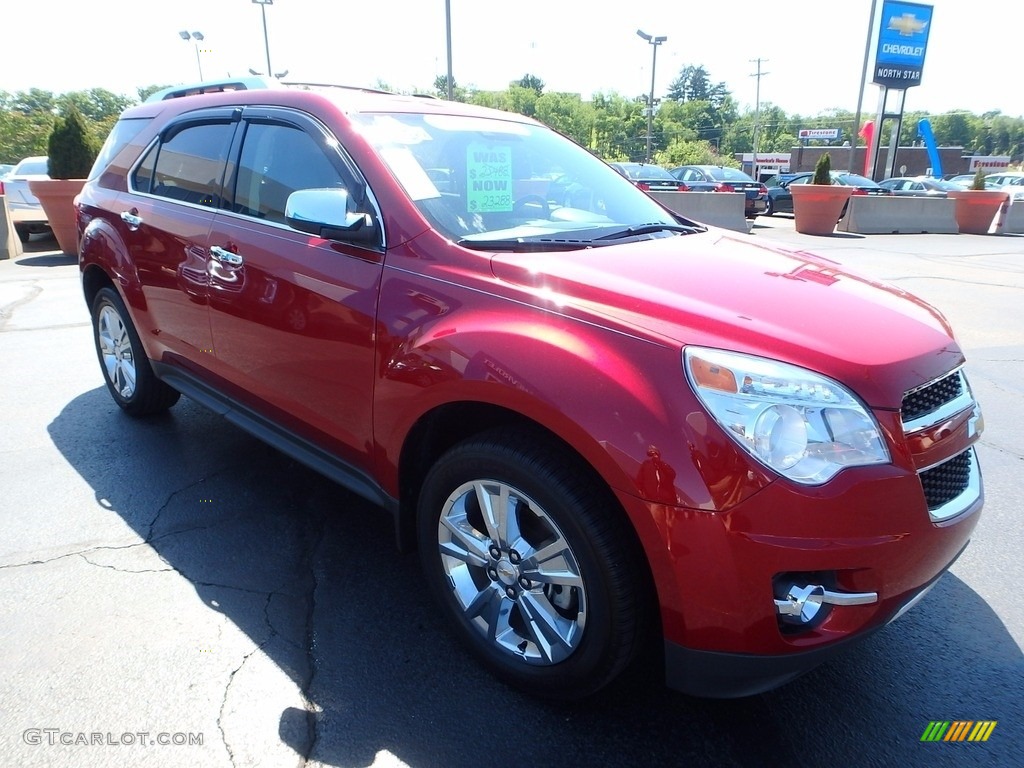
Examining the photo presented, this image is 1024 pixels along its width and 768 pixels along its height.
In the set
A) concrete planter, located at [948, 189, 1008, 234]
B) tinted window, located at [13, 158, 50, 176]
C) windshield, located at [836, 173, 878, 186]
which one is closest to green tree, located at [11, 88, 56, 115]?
tinted window, located at [13, 158, 50, 176]

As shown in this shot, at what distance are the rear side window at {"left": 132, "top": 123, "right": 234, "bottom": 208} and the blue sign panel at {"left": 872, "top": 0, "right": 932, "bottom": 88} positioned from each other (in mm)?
33445

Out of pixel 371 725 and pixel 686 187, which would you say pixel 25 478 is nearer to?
pixel 371 725

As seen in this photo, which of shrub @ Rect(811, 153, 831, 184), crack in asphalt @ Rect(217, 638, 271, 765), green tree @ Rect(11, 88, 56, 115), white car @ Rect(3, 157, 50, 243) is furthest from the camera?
green tree @ Rect(11, 88, 56, 115)

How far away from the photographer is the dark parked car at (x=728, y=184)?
19.5 meters

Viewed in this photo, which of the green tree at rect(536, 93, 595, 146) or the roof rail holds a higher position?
the green tree at rect(536, 93, 595, 146)

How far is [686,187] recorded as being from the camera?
20109 mm

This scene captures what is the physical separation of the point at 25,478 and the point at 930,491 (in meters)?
4.22

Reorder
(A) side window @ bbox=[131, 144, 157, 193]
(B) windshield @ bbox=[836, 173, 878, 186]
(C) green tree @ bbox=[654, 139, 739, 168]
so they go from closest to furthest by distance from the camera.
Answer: (A) side window @ bbox=[131, 144, 157, 193] < (B) windshield @ bbox=[836, 173, 878, 186] < (C) green tree @ bbox=[654, 139, 739, 168]

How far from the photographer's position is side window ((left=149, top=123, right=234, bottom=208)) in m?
3.52

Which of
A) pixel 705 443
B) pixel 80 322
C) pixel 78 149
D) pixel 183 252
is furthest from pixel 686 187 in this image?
pixel 705 443

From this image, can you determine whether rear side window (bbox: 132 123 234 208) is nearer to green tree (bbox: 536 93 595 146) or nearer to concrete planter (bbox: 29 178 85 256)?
concrete planter (bbox: 29 178 85 256)

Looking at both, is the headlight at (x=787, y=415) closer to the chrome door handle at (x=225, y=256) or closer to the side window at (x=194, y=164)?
the chrome door handle at (x=225, y=256)

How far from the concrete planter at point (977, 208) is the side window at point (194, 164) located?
19527 millimetres

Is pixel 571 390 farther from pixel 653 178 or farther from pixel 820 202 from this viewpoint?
pixel 653 178
